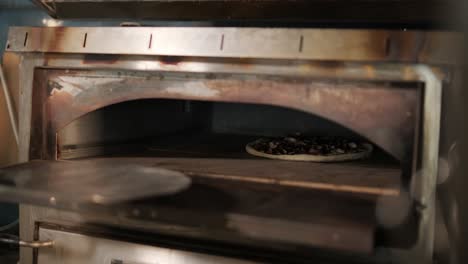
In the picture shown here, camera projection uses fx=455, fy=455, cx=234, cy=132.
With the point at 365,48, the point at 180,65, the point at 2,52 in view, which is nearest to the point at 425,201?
the point at 365,48

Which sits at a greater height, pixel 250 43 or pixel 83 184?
pixel 250 43

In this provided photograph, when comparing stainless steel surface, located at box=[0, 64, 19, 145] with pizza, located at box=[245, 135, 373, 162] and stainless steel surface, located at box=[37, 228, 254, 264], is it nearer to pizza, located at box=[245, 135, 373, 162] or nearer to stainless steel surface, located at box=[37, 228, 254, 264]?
stainless steel surface, located at box=[37, 228, 254, 264]

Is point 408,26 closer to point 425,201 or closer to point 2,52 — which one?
point 425,201

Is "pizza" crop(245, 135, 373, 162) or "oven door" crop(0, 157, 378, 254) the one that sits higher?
"pizza" crop(245, 135, 373, 162)

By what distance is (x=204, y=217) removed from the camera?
0.70 m

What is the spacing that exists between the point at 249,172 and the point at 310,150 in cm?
32

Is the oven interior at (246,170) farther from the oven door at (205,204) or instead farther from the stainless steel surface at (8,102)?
the stainless steel surface at (8,102)

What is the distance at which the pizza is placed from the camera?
4.03 ft

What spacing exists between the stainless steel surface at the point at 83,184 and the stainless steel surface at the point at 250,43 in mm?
250

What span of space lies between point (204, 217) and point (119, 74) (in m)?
0.44

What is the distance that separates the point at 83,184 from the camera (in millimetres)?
752

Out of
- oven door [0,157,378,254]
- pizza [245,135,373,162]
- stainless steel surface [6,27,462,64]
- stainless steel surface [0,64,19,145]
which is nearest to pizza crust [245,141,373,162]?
pizza [245,135,373,162]

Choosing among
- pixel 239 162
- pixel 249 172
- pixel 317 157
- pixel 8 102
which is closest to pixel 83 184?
pixel 249 172

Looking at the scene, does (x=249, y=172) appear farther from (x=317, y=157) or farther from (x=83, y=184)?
(x=83, y=184)
